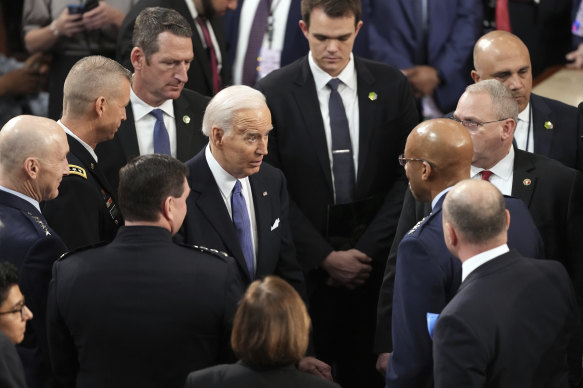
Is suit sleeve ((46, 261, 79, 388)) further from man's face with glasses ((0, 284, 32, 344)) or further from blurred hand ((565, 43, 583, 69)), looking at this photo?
blurred hand ((565, 43, 583, 69))

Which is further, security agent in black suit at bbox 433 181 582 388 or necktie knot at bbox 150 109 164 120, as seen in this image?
necktie knot at bbox 150 109 164 120

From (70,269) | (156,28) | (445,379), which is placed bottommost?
(445,379)

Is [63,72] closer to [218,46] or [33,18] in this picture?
[33,18]

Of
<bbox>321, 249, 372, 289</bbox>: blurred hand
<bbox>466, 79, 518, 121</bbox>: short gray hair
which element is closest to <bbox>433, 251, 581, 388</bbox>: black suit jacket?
<bbox>466, 79, 518, 121</bbox>: short gray hair

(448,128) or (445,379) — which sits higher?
(448,128)

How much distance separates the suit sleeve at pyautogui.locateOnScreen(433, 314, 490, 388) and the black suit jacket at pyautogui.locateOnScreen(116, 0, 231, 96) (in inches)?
105

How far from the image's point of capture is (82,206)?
3.72 metres

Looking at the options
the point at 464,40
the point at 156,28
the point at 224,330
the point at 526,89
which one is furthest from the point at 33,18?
the point at 224,330

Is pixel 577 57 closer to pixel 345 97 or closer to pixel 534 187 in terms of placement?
pixel 345 97

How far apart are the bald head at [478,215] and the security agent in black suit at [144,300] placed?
0.76 m

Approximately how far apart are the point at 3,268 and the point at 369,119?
2.35 m

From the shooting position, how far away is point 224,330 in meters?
3.04

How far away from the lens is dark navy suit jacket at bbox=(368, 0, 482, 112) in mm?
5555

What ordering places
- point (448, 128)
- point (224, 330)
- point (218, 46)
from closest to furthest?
point (224, 330) < point (448, 128) < point (218, 46)
